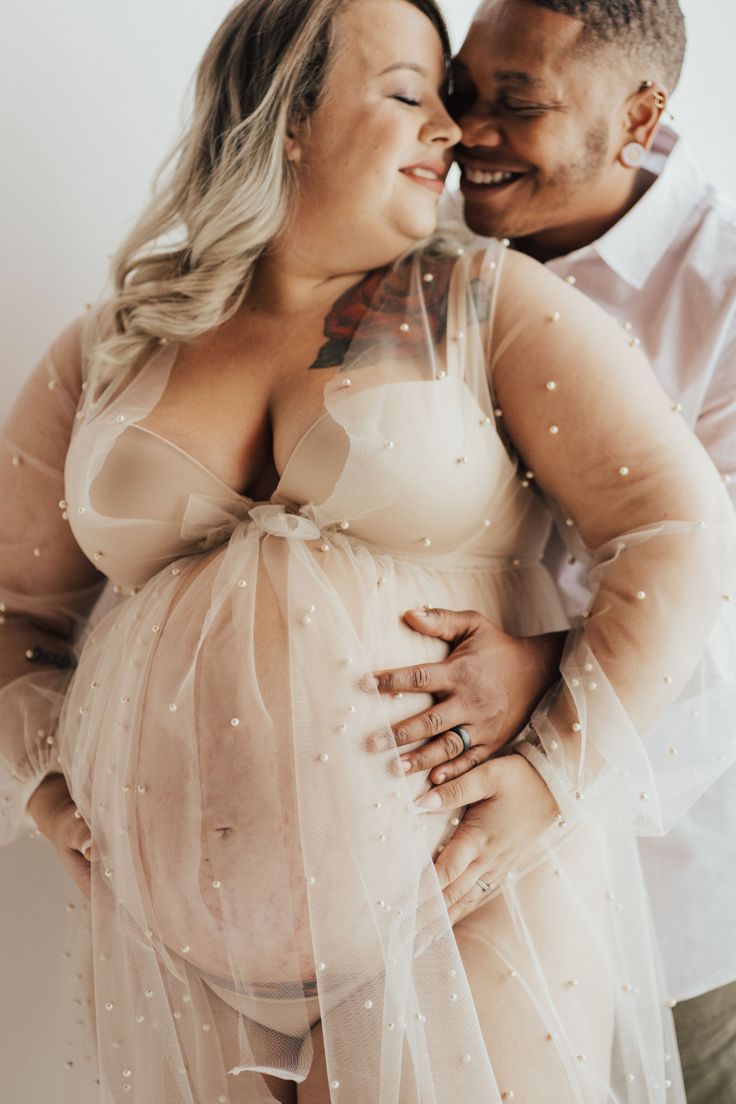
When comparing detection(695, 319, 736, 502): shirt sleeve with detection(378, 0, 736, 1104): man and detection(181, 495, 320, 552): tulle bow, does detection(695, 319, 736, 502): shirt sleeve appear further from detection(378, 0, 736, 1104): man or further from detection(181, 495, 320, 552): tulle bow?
detection(181, 495, 320, 552): tulle bow

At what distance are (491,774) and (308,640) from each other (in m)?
0.21

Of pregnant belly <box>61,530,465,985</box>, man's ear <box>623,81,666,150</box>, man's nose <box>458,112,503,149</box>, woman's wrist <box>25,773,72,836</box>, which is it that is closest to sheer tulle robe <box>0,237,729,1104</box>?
pregnant belly <box>61,530,465,985</box>

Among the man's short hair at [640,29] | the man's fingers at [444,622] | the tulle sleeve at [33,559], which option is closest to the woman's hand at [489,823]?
the man's fingers at [444,622]

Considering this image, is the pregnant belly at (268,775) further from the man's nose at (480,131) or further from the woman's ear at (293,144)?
the man's nose at (480,131)

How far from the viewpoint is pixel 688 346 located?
1216 millimetres

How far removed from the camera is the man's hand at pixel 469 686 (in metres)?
0.98

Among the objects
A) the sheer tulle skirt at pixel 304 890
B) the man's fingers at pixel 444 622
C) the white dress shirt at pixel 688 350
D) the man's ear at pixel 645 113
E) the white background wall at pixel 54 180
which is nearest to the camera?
the sheer tulle skirt at pixel 304 890

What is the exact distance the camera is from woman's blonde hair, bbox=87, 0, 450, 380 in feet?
3.70

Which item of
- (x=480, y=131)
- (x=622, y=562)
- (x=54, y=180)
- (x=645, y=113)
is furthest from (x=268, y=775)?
(x=54, y=180)

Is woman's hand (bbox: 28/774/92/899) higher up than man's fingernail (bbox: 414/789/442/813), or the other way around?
man's fingernail (bbox: 414/789/442/813)

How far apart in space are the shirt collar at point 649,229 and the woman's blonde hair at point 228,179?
29 cm

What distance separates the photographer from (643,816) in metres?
1.03

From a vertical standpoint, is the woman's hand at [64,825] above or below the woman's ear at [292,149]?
below

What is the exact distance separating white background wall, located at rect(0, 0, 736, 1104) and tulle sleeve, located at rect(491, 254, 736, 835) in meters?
0.75
